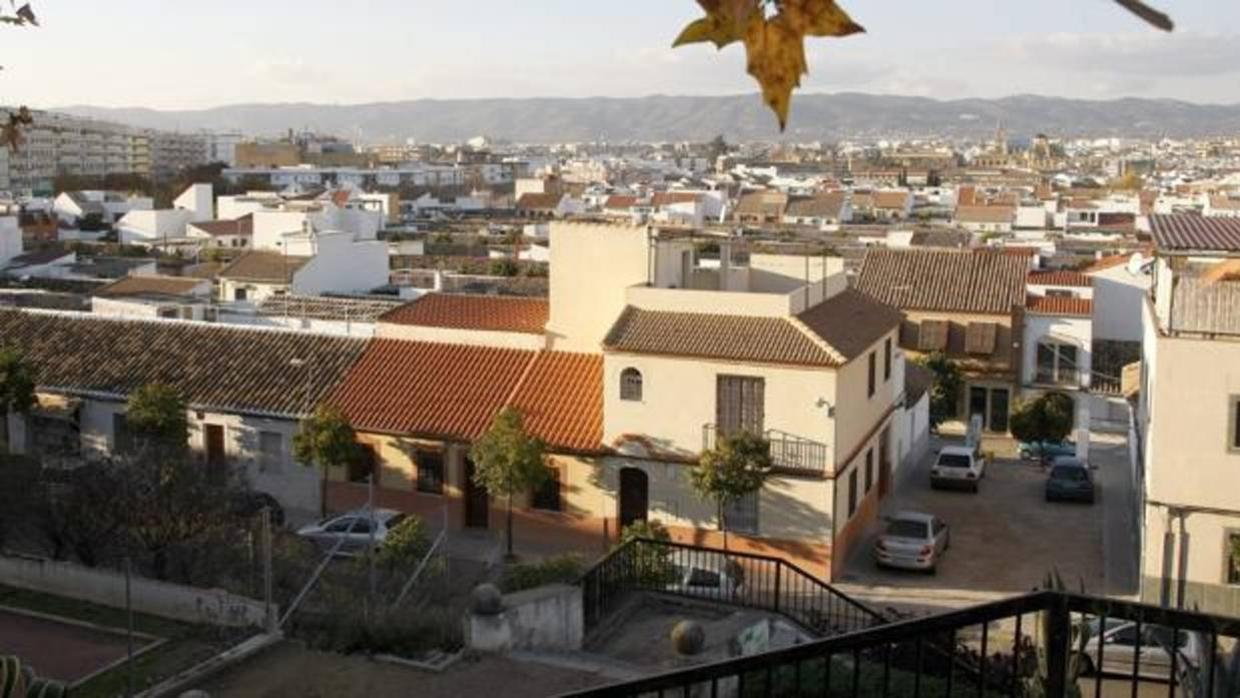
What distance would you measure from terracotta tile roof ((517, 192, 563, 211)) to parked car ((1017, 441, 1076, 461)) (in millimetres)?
67539

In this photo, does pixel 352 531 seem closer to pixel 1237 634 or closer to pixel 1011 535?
pixel 1011 535

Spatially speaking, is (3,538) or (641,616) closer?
(641,616)

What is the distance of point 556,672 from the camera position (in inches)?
407

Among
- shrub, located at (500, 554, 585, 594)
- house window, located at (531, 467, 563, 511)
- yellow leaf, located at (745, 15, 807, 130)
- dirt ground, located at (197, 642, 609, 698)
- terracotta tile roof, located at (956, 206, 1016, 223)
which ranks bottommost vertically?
house window, located at (531, 467, 563, 511)

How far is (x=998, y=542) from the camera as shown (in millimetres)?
21672

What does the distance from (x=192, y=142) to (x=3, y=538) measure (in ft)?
484

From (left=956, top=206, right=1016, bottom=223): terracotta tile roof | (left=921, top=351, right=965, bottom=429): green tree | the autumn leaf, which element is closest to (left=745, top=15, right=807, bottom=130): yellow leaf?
the autumn leaf

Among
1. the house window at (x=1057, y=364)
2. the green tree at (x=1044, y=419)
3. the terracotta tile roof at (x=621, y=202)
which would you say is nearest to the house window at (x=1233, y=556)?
the green tree at (x=1044, y=419)

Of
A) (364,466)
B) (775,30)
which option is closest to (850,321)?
(364,466)

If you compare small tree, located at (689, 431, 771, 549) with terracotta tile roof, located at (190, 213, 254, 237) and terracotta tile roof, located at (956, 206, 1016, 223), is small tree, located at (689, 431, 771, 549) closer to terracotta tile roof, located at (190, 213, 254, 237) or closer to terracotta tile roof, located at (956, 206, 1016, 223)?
terracotta tile roof, located at (190, 213, 254, 237)

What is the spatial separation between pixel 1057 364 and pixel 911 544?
15823mm

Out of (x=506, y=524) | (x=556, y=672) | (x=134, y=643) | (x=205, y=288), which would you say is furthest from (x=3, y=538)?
(x=205, y=288)

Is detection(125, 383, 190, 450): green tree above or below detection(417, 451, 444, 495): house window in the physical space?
Answer: above

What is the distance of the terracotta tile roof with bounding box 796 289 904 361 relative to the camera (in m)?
20.2
